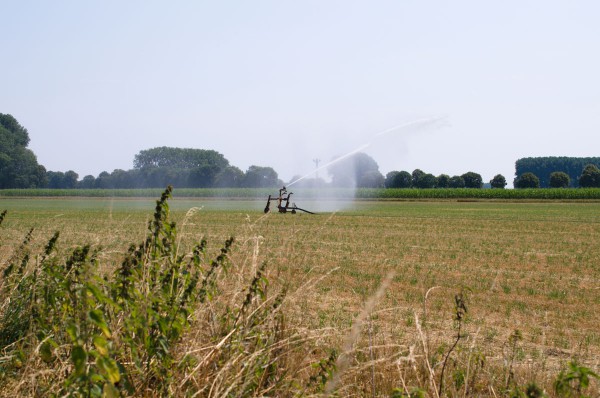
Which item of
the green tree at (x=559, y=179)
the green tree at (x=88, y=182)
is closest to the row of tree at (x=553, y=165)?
the green tree at (x=559, y=179)

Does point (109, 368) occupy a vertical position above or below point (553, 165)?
below

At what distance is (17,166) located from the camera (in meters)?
106

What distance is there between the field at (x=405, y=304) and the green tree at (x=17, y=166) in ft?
301

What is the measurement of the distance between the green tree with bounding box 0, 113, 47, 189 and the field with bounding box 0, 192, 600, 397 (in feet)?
301

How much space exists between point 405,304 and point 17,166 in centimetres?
10761

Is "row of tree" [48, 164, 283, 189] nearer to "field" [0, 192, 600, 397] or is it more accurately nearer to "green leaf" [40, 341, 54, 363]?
"field" [0, 192, 600, 397]

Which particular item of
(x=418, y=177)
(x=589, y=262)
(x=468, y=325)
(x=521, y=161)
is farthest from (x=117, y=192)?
(x=521, y=161)

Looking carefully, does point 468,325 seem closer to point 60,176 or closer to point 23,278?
point 23,278

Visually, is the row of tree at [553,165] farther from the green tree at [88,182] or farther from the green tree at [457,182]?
the green tree at [88,182]

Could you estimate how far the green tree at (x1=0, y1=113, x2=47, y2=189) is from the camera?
104438mm

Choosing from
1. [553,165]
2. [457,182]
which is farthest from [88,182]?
[553,165]

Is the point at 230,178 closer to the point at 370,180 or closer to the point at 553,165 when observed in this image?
the point at 370,180

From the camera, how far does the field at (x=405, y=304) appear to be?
4223 millimetres

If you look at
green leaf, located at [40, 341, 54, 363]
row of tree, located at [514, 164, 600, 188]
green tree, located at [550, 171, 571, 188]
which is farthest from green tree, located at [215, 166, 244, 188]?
green leaf, located at [40, 341, 54, 363]
